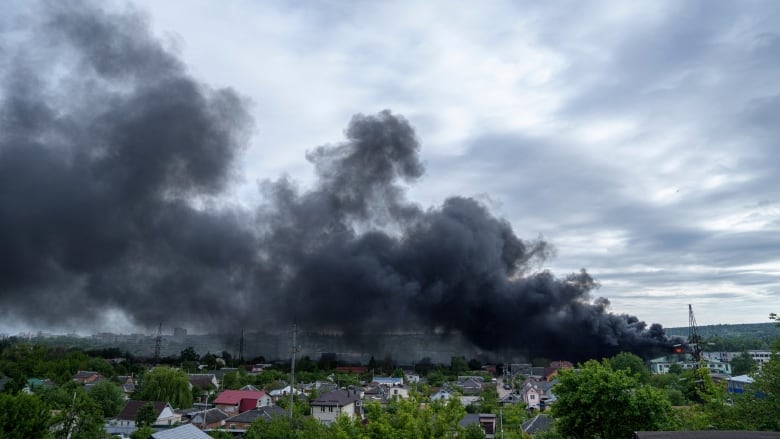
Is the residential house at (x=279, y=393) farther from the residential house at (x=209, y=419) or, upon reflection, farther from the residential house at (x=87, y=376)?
the residential house at (x=87, y=376)

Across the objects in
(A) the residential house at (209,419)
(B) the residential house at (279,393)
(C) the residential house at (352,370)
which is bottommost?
(C) the residential house at (352,370)

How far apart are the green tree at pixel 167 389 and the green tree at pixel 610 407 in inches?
1667

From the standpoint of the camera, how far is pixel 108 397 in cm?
4262

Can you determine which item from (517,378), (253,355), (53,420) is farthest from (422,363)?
(53,420)

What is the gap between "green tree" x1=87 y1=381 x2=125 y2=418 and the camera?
4159cm

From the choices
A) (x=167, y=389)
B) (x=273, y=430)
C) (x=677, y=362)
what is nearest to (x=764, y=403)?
(x=273, y=430)

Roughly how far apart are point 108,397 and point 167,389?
5276 millimetres

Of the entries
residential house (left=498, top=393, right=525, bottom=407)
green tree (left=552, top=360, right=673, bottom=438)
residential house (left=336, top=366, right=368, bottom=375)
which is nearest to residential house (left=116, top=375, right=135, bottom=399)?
residential house (left=336, top=366, right=368, bottom=375)

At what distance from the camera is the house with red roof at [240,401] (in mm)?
46156

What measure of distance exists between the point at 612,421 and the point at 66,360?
272ft

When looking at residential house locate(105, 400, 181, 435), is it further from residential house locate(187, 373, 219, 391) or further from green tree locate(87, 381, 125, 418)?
residential house locate(187, 373, 219, 391)

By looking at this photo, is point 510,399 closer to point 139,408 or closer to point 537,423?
point 537,423

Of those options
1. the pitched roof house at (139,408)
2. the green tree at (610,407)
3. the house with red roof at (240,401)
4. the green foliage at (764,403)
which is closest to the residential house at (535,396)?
the house with red roof at (240,401)

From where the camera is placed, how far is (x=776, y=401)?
14.2 m
